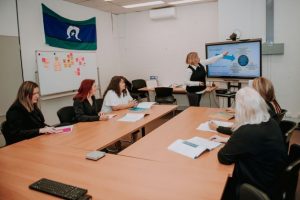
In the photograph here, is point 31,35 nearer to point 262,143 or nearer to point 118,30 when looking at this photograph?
point 118,30

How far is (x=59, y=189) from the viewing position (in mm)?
1493

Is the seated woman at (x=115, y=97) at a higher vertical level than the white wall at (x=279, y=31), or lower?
lower

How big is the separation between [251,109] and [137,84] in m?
4.97

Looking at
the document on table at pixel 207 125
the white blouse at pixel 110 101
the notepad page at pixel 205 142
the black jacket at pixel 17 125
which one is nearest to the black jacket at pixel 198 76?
the white blouse at pixel 110 101

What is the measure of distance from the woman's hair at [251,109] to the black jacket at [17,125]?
2.00 meters

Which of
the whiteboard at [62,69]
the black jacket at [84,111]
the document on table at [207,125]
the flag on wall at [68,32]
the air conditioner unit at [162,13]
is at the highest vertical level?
the air conditioner unit at [162,13]

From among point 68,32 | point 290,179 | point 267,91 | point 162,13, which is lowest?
point 290,179

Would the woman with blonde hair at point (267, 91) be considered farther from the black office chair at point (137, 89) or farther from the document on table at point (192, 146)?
the black office chair at point (137, 89)

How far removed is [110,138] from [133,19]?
16.7ft

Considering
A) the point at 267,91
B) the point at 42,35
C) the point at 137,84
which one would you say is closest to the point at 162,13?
the point at 137,84

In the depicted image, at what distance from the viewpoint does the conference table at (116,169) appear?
1.48 metres

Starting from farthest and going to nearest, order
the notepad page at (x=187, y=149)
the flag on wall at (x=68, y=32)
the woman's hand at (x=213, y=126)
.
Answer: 1. the flag on wall at (x=68, y=32)
2. the woman's hand at (x=213, y=126)
3. the notepad page at (x=187, y=149)

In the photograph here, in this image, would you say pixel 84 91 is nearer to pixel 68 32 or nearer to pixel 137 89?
pixel 68 32

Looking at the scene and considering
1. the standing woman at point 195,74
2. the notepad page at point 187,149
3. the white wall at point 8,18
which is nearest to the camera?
the notepad page at point 187,149
